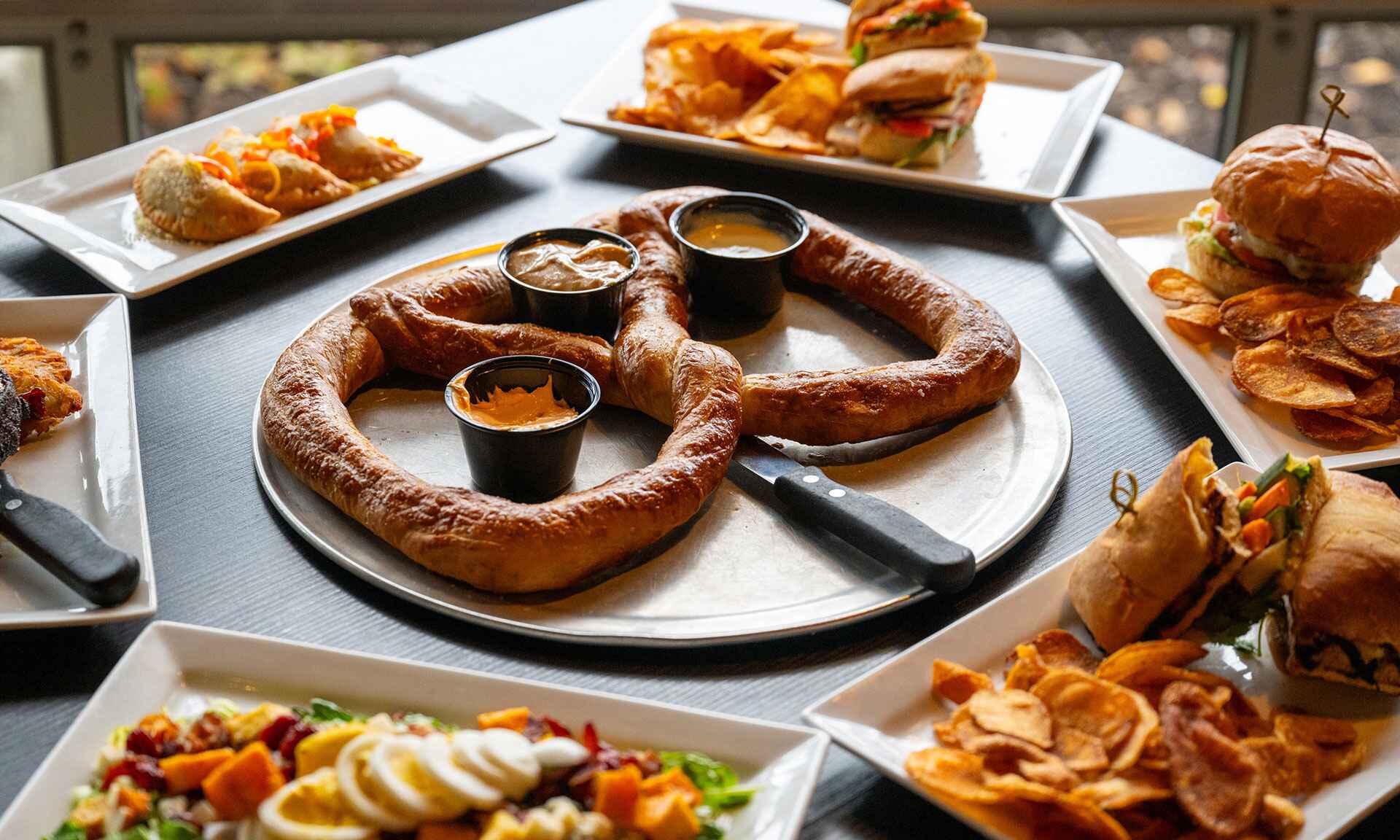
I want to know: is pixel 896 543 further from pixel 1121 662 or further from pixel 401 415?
pixel 401 415

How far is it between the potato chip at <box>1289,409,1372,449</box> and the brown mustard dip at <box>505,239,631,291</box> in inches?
52.8

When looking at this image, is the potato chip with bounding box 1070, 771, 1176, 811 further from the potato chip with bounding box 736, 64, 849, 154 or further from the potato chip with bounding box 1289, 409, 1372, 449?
the potato chip with bounding box 736, 64, 849, 154

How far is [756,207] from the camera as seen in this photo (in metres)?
2.97

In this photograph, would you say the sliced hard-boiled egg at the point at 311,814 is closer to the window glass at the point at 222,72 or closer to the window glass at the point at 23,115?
the window glass at the point at 23,115

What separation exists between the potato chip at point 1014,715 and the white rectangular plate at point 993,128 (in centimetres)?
183

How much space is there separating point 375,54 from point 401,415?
13.9 feet

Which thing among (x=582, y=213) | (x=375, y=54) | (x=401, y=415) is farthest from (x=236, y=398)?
(x=375, y=54)

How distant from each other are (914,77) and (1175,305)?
98 cm

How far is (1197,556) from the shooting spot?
5.75 feet

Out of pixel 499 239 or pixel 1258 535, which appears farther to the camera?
pixel 499 239

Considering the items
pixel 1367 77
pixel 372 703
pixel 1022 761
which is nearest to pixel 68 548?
pixel 372 703

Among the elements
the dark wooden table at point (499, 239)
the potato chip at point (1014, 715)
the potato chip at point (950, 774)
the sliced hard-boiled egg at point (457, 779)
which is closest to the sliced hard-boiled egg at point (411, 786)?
the sliced hard-boiled egg at point (457, 779)

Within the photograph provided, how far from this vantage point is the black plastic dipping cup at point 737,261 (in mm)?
2752

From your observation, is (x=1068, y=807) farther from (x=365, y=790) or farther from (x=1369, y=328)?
(x=1369, y=328)
